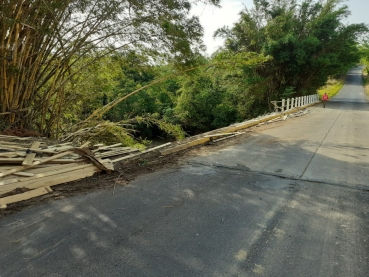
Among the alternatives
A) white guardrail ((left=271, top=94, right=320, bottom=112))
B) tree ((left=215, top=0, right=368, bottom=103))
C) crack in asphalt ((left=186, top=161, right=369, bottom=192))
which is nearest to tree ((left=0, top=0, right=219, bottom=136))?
crack in asphalt ((left=186, top=161, right=369, bottom=192))

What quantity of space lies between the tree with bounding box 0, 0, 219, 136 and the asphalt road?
139 inches

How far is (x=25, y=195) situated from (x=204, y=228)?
205 centimetres

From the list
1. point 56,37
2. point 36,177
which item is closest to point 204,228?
point 36,177

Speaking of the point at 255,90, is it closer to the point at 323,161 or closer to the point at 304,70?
the point at 304,70

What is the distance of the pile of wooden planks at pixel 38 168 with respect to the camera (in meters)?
3.09

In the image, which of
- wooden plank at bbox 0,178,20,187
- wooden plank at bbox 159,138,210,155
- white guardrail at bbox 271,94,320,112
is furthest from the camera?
white guardrail at bbox 271,94,320,112

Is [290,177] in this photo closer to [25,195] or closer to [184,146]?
[184,146]

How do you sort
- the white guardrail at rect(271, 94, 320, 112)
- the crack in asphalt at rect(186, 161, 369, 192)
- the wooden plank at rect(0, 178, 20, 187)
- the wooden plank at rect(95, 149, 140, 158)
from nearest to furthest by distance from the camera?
1. the wooden plank at rect(0, 178, 20, 187)
2. the crack in asphalt at rect(186, 161, 369, 192)
3. the wooden plank at rect(95, 149, 140, 158)
4. the white guardrail at rect(271, 94, 320, 112)

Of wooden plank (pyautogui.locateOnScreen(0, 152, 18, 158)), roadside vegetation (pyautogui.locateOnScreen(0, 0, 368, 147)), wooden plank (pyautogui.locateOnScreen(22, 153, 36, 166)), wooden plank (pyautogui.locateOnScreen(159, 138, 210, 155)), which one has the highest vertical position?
roadside vegetation (pyautogui.locateOnScreen(0, 0, 368, 147))

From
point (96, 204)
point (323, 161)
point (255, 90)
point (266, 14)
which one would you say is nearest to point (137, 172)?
point (96, 204)

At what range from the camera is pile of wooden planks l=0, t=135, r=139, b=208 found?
3.09 metres

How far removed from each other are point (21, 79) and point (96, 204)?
13.3ft

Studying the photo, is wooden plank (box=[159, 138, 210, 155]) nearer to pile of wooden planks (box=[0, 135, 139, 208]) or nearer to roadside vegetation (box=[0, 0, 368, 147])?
pile of wooden planks (box=[0, 135, 139, 208])

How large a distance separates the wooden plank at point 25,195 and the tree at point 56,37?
2.90 metres
